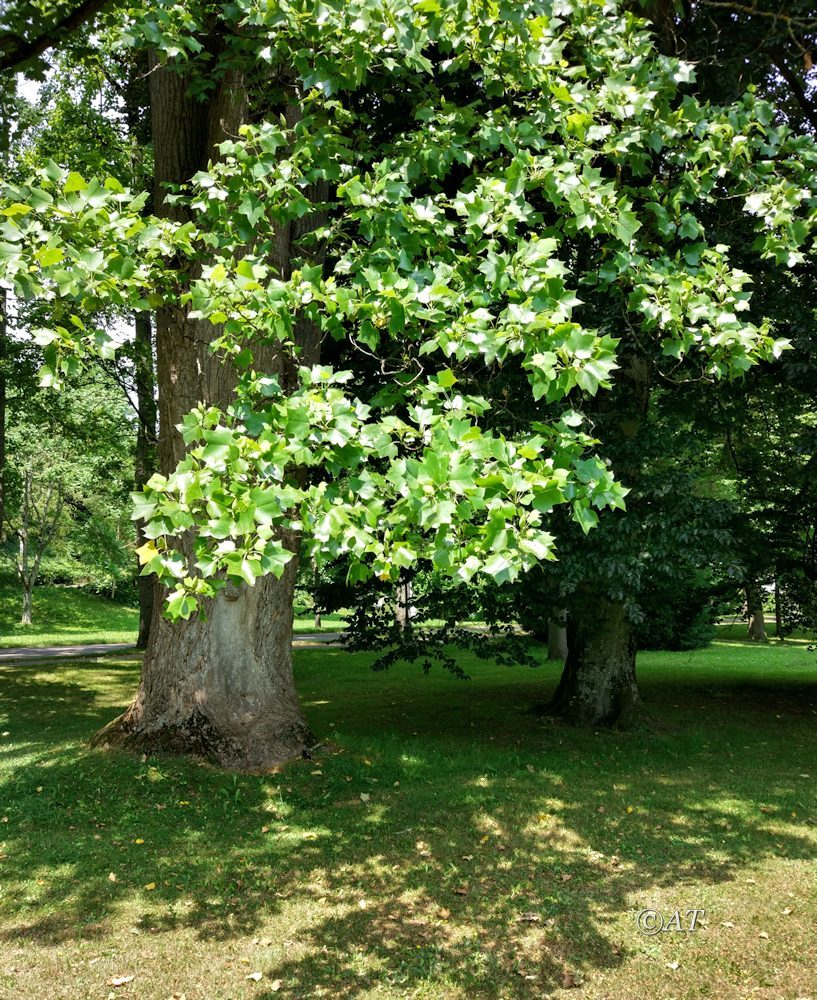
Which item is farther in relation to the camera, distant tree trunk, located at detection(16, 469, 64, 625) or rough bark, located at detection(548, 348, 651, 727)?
distant tree trunk, located at detection(16, 469, 64, 625)

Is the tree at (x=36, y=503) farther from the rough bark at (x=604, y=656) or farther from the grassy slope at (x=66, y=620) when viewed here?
the rough bark at (x=604, y=656)

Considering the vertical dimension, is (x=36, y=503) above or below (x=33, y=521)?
above

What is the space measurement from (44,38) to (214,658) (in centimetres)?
502

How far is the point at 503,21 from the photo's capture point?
4.47 metres

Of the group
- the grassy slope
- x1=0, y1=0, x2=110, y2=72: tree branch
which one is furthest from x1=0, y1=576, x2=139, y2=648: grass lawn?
x1=0, y1=0, x2=110, y2=72: tree branch

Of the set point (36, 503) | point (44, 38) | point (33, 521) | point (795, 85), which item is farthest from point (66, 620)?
point (795, 85)

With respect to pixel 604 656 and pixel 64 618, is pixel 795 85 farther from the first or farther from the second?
pixel 64 618

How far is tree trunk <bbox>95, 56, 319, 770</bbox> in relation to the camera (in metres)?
7.15

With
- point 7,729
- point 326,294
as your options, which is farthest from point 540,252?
point 7,729

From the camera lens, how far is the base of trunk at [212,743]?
7090 millimetres

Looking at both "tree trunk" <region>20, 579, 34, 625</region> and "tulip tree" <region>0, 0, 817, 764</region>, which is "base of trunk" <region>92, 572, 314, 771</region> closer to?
"tulip tree" <region>0, 0, 817, 764</region>

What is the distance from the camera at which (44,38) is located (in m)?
5.15

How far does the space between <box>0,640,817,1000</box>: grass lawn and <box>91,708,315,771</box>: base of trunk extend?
20cm

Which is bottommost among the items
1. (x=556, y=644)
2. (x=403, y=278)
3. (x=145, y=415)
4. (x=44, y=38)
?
(x=556, y=644)
